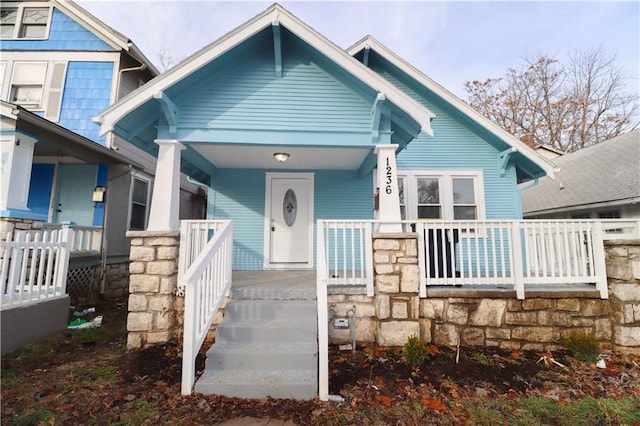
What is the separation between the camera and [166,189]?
412 centimetres

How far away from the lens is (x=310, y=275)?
17.5ft

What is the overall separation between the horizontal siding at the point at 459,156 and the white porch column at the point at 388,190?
2.29 metres

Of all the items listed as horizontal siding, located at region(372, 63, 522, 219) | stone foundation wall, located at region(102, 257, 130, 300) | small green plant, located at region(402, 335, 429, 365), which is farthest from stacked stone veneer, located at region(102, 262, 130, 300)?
horizontal siding, located at region(372, 63, 522, 219)

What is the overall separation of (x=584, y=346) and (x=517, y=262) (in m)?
1.22

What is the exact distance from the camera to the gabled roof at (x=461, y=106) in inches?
245

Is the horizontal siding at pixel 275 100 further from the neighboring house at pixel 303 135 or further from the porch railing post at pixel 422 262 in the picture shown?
the porch railing post at pixel 422 262

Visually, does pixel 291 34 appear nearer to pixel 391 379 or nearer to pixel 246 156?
pixel 246 156

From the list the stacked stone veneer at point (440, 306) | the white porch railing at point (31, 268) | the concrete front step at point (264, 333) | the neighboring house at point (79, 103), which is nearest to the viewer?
the concrete front step at point (264, 333)

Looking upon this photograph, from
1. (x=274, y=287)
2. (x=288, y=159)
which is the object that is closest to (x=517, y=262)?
(x=274, y=287)

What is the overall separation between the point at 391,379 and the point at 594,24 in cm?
1423

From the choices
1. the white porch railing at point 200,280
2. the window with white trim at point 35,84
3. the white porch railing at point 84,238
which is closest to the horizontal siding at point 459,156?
the white porch railing at point 200,280

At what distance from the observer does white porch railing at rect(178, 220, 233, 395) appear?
111 inches

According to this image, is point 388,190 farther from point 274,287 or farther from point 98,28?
point 98,28

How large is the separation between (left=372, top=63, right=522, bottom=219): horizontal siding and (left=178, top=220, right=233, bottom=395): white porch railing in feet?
14.5
